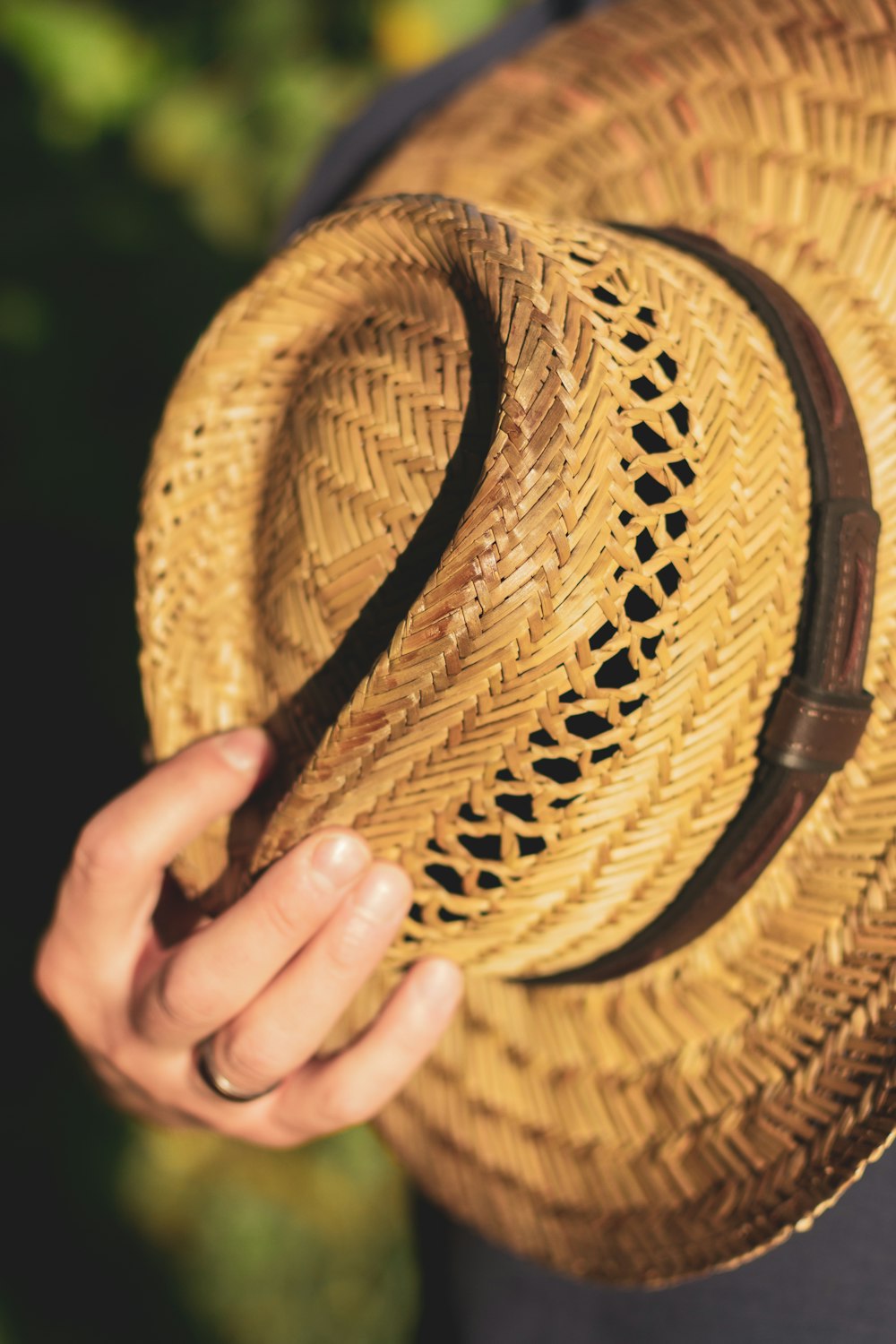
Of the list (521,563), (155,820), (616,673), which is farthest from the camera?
(155,820)

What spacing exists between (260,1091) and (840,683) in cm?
51

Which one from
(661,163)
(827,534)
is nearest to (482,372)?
(827,534)

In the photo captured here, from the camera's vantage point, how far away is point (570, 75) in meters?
1.02

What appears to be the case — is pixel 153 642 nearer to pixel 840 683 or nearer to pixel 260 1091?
pixel 260 1091

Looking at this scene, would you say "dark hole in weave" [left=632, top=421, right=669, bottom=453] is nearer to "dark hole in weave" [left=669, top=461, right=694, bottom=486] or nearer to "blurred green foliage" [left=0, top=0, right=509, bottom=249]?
"dark hole in weave" [left=669, top=461, right=694, bottom=486]

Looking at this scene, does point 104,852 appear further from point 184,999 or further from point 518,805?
point 518,805

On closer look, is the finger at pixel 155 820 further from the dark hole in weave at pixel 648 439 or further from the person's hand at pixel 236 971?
the dark hole in weave at pixel 648 439

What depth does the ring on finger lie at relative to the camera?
0.84 meters

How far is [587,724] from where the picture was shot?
2.33 feet

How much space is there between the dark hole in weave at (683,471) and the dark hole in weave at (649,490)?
0.01m

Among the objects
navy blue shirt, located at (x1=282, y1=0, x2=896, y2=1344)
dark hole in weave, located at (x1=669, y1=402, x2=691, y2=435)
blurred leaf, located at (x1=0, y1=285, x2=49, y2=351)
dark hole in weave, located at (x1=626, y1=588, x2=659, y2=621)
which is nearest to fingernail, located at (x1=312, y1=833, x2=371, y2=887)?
dark hole in weave, located at (x1=626, y1=588, x2=659, y2=621)

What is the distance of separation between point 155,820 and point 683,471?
1.44 ft

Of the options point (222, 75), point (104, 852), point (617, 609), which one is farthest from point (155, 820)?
point (222, 75)

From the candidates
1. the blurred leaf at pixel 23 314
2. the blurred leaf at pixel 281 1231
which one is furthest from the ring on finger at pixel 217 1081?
the blurred leaf at pixel 23 314
